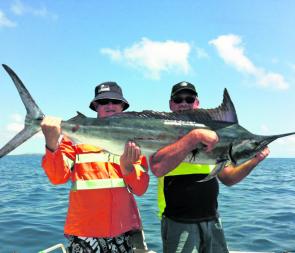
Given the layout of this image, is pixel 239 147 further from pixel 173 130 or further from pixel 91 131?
pixel 91 131

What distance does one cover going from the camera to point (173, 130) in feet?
13.2

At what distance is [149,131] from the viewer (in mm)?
3992

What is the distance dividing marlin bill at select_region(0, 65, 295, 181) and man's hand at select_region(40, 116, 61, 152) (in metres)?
0.07

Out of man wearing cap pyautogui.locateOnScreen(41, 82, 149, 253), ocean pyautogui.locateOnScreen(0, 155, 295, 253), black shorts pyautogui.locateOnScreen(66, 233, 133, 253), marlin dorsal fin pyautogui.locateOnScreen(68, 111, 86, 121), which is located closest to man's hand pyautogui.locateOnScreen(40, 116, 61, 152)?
man wearing cap pyautogui.locateOnScreen(41, 82, 149, 253)

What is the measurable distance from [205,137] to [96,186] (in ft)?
4.26

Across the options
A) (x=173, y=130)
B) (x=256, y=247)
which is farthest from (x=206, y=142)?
(x=256, y=247)

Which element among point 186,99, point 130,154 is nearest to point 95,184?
point 130,154

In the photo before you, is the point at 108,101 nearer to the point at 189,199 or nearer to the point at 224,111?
the point at 224,111

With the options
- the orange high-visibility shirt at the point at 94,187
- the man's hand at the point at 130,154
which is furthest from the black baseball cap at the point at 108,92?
the man's hand at the point at 130,154

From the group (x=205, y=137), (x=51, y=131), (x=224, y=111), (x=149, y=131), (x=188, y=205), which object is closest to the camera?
(x=205, y=137)

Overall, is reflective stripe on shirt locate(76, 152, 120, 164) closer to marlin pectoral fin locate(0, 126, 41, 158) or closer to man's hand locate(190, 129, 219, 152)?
marlin pectoral fin locate(0, 126, 41, 158)

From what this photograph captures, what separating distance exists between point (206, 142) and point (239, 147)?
53 centimetres

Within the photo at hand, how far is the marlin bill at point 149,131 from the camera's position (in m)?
3.91

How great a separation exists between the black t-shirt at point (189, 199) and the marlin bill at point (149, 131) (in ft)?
1.22
